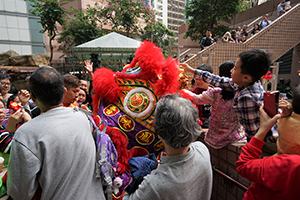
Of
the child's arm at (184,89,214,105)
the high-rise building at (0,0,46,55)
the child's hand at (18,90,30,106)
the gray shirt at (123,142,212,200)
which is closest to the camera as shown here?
the gray shirt at (123,142,212,200)

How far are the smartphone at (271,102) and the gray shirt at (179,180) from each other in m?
0.48

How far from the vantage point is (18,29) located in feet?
44.4

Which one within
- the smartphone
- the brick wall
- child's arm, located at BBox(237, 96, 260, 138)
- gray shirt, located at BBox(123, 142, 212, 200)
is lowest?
the brick wall

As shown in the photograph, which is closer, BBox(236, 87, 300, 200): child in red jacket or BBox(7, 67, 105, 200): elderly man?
BBox(236, 87, 300, 200): child in red jacket

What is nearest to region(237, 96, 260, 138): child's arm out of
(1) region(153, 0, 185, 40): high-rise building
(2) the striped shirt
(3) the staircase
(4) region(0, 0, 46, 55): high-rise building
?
(2) the striped shirt

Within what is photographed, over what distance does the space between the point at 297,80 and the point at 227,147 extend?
12349 mm

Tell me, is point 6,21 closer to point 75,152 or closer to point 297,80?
point 75,152

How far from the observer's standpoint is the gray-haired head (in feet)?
2.81

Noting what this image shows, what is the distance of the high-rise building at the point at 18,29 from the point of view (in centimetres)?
1287

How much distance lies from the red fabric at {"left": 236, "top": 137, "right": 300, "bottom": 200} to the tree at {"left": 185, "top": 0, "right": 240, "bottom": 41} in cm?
1287

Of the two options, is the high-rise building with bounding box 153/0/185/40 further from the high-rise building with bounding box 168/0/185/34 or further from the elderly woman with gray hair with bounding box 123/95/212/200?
the elderly woman with gray hair with bounding box 123/95/212/200

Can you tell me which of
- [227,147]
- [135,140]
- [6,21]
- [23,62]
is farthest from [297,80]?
[6,21]

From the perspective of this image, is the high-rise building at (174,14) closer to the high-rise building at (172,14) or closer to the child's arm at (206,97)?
the high-rise building at (172,14)

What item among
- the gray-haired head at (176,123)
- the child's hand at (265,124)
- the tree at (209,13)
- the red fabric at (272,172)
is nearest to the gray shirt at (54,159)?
the gray-haired head at (176,123)
